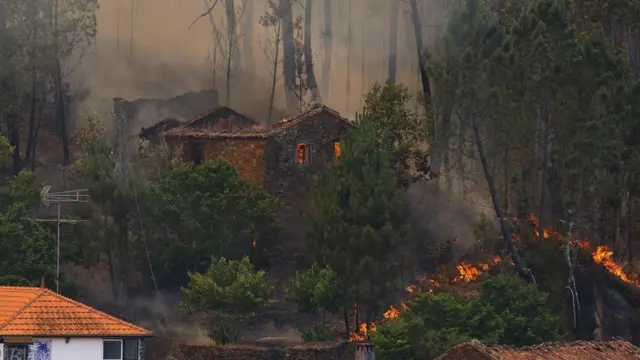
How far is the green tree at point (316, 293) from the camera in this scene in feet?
195

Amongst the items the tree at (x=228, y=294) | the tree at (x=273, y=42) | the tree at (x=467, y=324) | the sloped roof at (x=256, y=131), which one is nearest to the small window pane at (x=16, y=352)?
the tree at (x=228, y=294)

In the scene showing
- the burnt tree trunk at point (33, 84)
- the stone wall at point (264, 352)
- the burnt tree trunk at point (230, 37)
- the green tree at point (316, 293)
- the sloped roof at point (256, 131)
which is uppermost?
the burnt tree trunk at point (230, 37)

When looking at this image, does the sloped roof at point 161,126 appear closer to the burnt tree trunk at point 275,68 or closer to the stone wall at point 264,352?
the burnt tree trunk at point 275,68

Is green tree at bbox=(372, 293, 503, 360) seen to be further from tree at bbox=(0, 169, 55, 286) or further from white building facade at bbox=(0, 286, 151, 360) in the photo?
tree at bbox=(0, 169, 55, 286)

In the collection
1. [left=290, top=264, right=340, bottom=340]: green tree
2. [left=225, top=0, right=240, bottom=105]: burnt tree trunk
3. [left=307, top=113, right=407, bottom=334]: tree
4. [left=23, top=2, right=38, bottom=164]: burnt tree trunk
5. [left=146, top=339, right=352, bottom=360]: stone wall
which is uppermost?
[left=225, top=0, right=240, bottom=105]: burnt tree trunk

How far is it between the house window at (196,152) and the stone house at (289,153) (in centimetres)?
64

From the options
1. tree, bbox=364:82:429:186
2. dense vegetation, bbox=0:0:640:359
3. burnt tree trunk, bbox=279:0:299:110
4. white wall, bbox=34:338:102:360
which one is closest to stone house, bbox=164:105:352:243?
tree, bbox=364:82:429:186

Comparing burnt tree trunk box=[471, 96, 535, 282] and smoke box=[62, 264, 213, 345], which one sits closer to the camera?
burnt tree trunk box=[471, 96, 535, 282]

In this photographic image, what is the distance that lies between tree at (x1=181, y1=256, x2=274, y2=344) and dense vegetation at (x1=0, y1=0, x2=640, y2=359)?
58mm

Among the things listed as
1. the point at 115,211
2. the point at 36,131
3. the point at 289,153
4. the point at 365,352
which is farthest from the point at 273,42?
the point at 365,352

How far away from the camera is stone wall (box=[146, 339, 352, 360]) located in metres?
57.1

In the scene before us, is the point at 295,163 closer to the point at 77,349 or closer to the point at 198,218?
the point at 198,218

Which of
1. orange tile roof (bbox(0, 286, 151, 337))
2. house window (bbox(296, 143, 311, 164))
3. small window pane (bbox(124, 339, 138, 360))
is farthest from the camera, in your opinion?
house window (bbox(296, 143, 311, 164))

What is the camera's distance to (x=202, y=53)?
8362 centimetres
